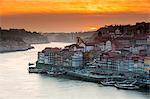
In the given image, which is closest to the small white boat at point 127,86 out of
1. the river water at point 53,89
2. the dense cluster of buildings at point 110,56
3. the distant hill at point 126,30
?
the river water at point 53,89

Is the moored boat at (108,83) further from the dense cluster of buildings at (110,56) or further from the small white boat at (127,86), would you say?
the dense cluster of buildings at (110,56)

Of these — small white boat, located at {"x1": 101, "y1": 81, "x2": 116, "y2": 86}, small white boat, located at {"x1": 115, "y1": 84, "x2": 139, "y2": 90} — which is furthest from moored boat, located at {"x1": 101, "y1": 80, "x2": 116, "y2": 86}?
small white boat, located at {"x1": 115, "y1": 84, "x2": 139, "y2": 90}

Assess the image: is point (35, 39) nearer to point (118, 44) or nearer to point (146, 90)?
point (118, 44)

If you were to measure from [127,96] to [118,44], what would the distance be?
621 centimetres

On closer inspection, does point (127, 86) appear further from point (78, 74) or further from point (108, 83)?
point (78, 74)

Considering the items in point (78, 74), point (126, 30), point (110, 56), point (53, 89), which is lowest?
point (53, 89)

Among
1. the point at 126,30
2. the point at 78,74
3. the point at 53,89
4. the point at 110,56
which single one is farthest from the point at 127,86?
the point at 126,30

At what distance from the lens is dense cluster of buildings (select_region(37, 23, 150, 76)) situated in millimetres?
10516

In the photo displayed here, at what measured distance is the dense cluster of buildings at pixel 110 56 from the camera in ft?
34.5

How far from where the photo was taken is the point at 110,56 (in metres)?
11.4

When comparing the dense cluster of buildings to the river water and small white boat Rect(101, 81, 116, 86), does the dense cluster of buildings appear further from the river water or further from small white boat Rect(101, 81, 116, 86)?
the river water

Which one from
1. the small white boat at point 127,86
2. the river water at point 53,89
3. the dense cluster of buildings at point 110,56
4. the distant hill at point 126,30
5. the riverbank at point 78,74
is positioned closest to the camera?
the river water at point 53,89

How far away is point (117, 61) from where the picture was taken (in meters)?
10.8

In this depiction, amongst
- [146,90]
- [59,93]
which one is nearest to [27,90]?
[59,93]
